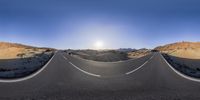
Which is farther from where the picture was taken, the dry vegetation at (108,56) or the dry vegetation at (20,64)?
the dry vegetation at (108,56)

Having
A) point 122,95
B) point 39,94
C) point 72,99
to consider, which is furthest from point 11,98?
point 122,95

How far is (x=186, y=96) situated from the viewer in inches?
449

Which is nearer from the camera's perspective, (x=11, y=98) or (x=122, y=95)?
(x=11, y=98)

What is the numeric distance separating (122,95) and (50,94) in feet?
7.35

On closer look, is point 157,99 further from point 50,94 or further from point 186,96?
point 50,94

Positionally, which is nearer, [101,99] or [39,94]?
[101,99]

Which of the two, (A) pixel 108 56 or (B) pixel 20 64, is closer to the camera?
(B) pixel 20 64

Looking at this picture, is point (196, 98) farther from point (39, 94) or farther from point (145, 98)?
point (39, 94)

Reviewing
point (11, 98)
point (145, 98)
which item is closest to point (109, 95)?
point (145, 98)

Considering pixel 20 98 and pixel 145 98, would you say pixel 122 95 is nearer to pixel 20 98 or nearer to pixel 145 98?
pixel 145 98

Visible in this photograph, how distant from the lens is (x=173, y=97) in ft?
36.5

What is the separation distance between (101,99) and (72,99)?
0.82 meters

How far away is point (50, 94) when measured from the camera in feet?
38.3

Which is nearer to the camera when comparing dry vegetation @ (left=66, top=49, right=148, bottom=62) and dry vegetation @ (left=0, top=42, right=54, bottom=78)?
dry vegetation @ (left=0, top=42, right=54, bottom=78)
